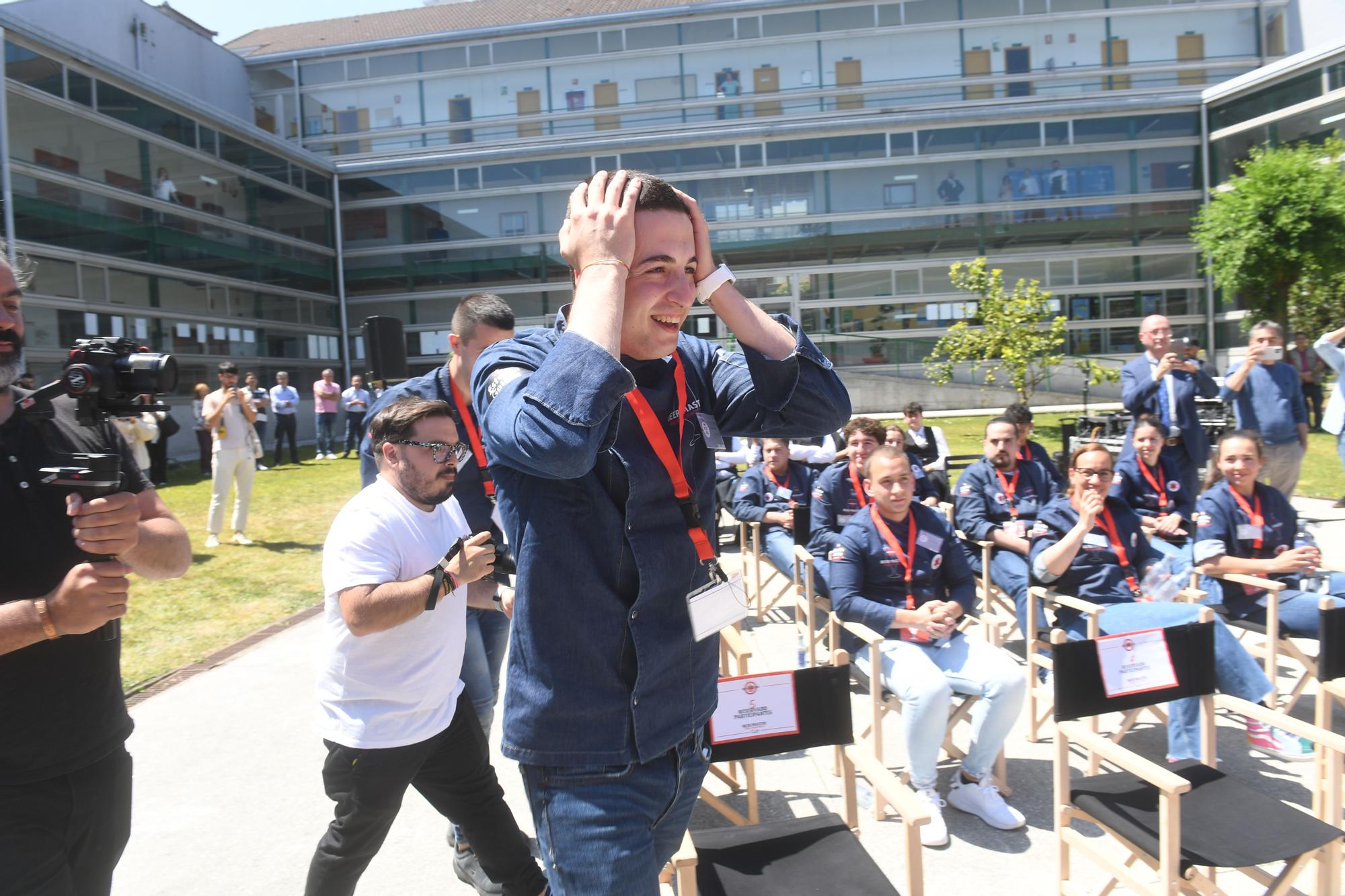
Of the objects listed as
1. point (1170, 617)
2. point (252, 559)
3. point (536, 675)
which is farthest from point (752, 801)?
point (252, 559)

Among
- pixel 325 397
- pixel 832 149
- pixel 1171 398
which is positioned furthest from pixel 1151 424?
pixel 832 149

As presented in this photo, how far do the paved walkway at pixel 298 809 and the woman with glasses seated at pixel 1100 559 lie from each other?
646 mm

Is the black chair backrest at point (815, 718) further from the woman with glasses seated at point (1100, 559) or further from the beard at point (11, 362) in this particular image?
the beard at point (11, 362)

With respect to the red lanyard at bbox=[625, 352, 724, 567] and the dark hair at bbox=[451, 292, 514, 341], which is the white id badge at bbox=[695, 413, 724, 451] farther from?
the dark hair at bbox=[451, 292, 514, 341]

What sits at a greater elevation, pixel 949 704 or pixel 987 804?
pixel 949 704

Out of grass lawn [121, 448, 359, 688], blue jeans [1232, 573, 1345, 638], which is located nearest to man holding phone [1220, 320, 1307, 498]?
blue jeans [1232, 573, 1345, 638]

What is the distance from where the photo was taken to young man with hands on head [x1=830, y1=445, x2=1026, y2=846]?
377 centimetres

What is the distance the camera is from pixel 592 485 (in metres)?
1.44

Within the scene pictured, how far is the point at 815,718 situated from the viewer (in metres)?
3.04

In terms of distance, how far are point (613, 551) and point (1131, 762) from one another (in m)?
2.22

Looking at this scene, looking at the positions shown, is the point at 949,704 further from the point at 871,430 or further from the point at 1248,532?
the point at 871,430

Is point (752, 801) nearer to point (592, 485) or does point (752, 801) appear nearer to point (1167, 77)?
point (592, 485)

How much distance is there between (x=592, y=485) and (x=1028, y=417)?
20.5ft

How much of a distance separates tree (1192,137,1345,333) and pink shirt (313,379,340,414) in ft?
79.7
